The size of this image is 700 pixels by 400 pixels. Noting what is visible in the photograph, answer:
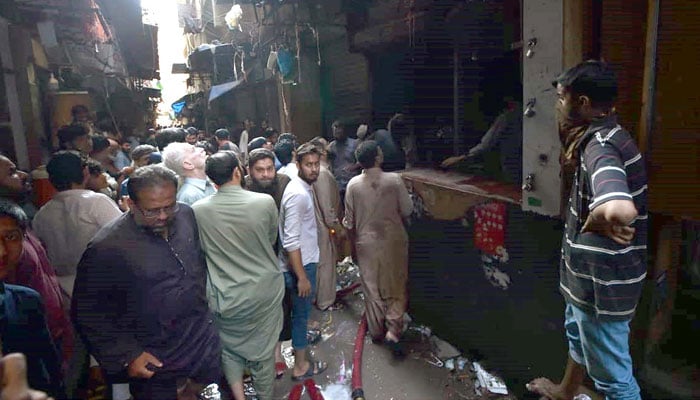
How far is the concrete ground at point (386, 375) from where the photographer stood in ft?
13.5

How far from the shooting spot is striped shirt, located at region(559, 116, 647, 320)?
2273 millimetres

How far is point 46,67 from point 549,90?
983 centimetres

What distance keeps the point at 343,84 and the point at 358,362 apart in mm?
7311

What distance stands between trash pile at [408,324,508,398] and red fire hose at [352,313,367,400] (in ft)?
1.96

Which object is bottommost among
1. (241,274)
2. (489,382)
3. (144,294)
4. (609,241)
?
(489,382)

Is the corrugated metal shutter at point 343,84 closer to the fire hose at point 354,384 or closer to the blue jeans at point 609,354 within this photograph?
the fire hose at point 354,384

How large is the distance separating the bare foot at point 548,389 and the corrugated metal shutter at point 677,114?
1499 mm

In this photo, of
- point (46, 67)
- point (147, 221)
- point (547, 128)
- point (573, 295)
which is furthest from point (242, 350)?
point (46, 67)

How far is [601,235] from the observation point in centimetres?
236

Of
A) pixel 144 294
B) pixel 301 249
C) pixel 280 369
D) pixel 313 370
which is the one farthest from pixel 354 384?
pixel 144 294

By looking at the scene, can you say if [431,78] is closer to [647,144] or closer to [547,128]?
[547,128]

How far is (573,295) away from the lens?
103 inches

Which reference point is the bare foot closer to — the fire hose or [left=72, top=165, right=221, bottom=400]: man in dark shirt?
the fire hose

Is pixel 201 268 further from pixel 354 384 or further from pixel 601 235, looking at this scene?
pixel 601 235
